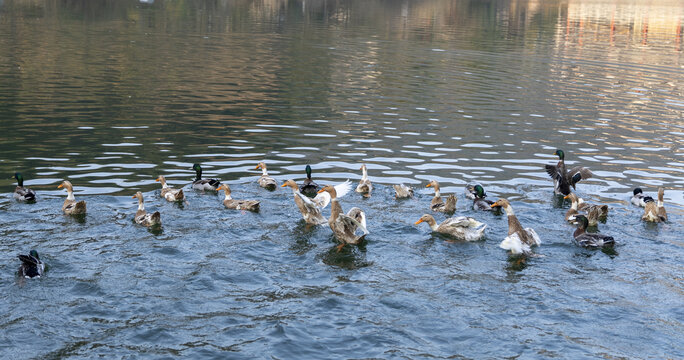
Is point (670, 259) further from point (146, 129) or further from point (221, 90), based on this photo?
point (221, 90)

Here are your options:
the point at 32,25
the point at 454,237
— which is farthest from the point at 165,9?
the point at 454,237

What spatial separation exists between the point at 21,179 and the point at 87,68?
76.9 ft

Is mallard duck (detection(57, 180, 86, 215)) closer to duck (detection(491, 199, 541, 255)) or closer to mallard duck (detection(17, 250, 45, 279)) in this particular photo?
mallard duck (detection(17, 250, 45, 279))

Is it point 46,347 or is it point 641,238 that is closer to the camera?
point 46,347

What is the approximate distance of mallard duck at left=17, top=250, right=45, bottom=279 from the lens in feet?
43.4

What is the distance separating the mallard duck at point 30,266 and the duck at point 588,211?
12.2 meters

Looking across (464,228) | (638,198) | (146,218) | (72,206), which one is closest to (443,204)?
(464,228)

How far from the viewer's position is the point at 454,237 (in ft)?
53.9

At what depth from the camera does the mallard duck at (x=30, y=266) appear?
13.2 meters

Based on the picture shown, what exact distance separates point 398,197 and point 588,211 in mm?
4999

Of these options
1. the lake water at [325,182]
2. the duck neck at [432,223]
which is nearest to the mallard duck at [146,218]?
the lake water at [325,182]

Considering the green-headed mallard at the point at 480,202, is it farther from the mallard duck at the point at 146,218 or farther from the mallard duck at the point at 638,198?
the mallard duck at the point at 146,218

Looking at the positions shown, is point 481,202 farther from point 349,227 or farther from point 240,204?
point 240,204

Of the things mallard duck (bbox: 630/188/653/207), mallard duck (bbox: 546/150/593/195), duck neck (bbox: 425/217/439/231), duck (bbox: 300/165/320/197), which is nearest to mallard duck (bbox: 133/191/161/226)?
duck (bbox: 300/165/320/197)
